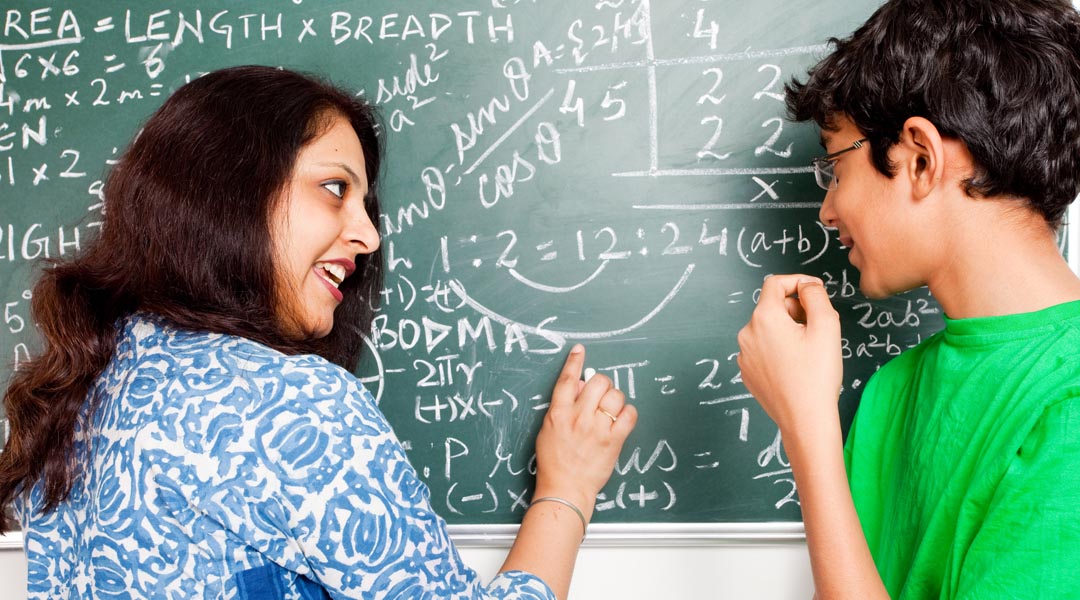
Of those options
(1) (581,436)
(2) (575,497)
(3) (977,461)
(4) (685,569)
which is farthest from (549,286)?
(3) (977,461)

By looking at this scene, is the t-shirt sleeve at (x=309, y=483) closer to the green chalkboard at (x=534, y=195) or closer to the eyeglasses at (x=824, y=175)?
the green chalkboard at (x=534, y=195)

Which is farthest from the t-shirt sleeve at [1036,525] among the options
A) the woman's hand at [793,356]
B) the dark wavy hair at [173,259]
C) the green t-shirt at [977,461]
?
the dark wavy hair at [173,259]

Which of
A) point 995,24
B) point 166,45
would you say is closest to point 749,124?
point 995,24

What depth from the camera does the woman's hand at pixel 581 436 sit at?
55.4 inches

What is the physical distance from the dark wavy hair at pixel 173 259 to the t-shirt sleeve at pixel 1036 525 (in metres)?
0.90

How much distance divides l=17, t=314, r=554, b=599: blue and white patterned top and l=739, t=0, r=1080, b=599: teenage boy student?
1.78 feet

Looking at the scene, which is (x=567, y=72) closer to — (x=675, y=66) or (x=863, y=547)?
(x=675, y=66)

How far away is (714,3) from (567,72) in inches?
11.6

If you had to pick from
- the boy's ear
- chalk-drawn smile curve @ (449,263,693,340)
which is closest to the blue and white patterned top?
chalk-drawn smile curve @ (449,263,693,340)

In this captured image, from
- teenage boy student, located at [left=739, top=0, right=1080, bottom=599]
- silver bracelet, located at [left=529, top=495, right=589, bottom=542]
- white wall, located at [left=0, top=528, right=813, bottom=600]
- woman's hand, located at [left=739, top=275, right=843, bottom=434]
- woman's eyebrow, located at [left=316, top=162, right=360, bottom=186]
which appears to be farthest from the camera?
white wall, located at [left=0, top=528, right=813, bottom=600]

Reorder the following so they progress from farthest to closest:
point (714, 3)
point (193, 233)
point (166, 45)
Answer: point (166, 45)
point (714, 3)
point (193, 233)

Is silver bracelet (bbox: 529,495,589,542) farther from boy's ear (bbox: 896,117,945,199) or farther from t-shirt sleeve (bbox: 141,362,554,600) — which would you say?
boy's ear (bbox: 896,117,945,199)

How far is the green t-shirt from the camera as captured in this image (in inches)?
32.4

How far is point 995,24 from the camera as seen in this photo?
967 mm
